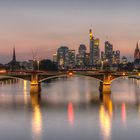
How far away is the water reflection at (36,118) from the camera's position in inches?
1460

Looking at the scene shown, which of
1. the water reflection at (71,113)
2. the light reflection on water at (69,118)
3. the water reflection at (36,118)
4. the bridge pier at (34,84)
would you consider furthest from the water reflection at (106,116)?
the bridge pier at (34,84)

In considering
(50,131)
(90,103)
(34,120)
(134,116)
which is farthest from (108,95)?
(50,131)

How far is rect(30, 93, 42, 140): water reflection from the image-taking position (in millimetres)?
37084

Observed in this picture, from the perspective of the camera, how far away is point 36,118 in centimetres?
4462

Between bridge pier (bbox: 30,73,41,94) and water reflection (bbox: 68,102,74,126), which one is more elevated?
bridge pier (bbox: 30,73,41,94)

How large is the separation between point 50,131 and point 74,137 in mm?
3067

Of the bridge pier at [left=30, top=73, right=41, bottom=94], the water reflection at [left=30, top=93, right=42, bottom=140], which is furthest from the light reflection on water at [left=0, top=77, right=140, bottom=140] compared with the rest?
the bridge pier at [left=30, top=73, right=41, bottom=94]

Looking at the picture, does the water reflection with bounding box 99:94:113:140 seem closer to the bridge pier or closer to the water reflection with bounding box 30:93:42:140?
the water reflection with bounding box 30:93:42:140

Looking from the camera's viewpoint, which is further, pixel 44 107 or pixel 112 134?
pixel 44 107

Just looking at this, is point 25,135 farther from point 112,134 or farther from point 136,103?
point 136,103

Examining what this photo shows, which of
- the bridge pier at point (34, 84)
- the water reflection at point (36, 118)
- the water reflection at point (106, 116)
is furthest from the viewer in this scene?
the bridge pier at point (34, 84)

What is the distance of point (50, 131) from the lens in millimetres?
37938

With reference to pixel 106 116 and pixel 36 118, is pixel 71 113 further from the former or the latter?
pixel 36 118

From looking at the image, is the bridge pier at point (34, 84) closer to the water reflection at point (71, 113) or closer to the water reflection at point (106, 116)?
the water reflection at point (106, 116)
